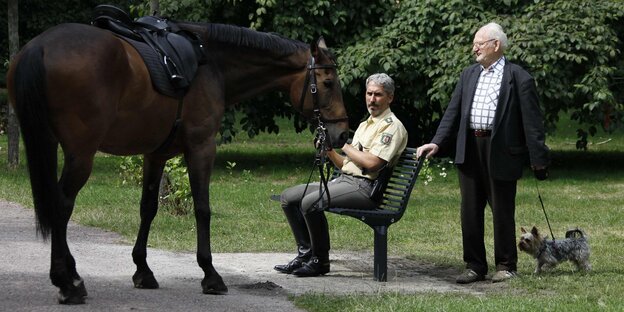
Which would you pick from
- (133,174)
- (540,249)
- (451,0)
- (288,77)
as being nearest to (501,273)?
(540,249)

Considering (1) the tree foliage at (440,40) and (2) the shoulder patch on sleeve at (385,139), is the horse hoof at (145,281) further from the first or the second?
(1) the tree foliage at (440,40)

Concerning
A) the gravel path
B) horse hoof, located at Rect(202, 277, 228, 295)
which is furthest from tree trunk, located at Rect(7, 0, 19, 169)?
horse hoof, located at Rect(202, 277, 228, 295)

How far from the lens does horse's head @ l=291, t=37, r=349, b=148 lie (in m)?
8.88

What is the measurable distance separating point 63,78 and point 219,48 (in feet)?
4.90

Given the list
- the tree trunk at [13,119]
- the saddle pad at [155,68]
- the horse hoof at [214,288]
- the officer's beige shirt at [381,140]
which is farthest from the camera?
the tree trunk at [13,119]

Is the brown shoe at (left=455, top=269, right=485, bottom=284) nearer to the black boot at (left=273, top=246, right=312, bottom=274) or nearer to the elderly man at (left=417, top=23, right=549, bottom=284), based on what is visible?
the elderly man at (left=417, top=23, right=549, bottom=284)

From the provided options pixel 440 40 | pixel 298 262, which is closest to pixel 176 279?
pixel 298 262

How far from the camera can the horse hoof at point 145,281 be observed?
Result: 8.58 metres

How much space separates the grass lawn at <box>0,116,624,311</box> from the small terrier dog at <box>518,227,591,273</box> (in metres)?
0.13

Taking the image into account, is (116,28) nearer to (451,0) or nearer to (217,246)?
(217,246)

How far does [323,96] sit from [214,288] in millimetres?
1565

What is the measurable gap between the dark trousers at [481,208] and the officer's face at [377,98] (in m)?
0.70

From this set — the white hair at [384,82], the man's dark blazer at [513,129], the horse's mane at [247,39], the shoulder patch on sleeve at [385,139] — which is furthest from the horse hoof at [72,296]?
the man's dark blazer at [513,129]

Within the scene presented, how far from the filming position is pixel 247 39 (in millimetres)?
8805
